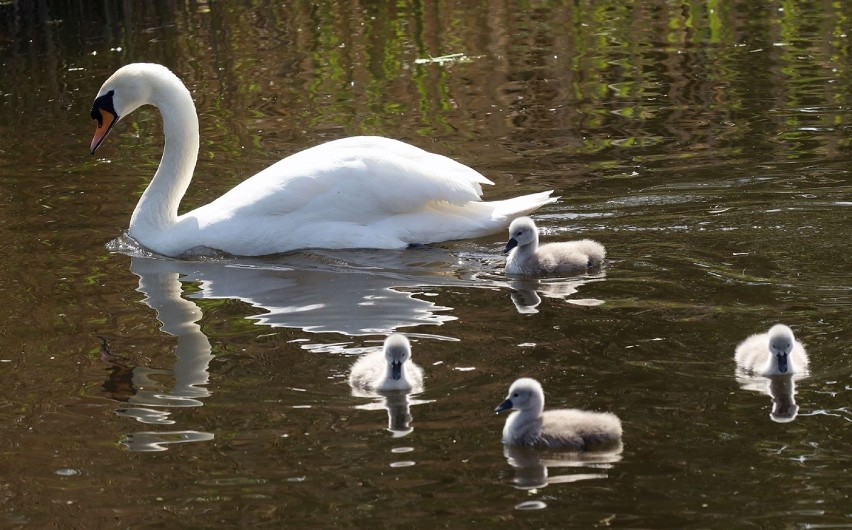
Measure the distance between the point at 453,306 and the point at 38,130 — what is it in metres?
7.10

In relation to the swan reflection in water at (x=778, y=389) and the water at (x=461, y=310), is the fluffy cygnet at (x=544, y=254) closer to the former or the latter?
the water at (x=461, y=310)

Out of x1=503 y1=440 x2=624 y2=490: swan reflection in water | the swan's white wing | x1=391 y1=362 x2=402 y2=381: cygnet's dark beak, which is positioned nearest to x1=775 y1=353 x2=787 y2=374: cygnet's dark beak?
x1=503 y1=440 x2=624 y2=490: swan reflection in water

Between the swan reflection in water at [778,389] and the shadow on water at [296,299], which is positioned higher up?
the shadow on water at [296,299]

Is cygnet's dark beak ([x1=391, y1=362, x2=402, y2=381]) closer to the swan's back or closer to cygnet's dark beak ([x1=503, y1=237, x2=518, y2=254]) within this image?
cygnet's dark beak ([x1=503, y1=237, x2=518, y2=254])

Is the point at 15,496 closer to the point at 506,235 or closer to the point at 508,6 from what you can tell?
the point at 506,235

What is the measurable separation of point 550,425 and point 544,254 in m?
2.87

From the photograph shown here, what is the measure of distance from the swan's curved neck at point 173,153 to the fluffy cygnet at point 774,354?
469 cm

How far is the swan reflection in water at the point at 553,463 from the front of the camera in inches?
211

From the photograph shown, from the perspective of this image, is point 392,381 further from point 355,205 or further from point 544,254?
point 355,205

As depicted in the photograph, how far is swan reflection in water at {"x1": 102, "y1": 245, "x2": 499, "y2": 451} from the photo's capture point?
6.53 meters

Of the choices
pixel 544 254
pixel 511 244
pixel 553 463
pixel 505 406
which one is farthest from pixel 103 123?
pixel 553 463

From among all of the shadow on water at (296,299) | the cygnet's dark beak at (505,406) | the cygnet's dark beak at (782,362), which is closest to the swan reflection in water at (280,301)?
the shadow on water at (296,299)

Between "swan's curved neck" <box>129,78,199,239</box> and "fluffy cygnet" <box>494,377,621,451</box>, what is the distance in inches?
181

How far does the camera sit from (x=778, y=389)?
243 inches
